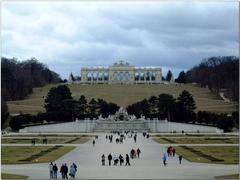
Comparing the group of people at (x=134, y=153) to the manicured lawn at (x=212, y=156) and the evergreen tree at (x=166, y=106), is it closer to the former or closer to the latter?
the manicured lawn at (x=212, y=156)

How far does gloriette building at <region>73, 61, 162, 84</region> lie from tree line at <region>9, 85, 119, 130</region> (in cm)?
6816

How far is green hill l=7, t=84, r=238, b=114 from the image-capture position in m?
95.5

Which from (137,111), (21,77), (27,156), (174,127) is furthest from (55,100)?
(27,156)

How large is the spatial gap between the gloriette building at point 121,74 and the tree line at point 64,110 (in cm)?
6816

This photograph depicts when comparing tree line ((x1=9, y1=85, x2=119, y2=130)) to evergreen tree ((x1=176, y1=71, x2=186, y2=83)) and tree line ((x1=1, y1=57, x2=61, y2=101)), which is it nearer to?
tree line ((x1=1, y1=57, x2=61, y2=101))

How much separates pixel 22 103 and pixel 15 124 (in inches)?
1303

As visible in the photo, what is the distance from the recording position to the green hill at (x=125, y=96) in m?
95.5

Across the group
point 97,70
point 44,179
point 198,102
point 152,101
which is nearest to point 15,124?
point 152,101

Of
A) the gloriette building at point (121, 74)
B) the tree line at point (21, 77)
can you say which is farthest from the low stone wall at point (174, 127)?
the gloriette building at point (121, 74)

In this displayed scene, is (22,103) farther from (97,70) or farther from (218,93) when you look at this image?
(97,70)

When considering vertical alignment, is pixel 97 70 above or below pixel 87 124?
above

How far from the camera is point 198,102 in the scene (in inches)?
4087

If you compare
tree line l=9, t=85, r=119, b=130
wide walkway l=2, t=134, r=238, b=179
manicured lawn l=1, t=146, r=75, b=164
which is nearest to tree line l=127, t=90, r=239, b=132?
tree line l=9, t=85, r=119, b=130

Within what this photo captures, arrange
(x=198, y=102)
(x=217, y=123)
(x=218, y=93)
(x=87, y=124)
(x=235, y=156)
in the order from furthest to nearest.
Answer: (x=218, y=93), (x=198, y=102), (x=87, y=124), (x=217, y=123), (x=235, y=156)
